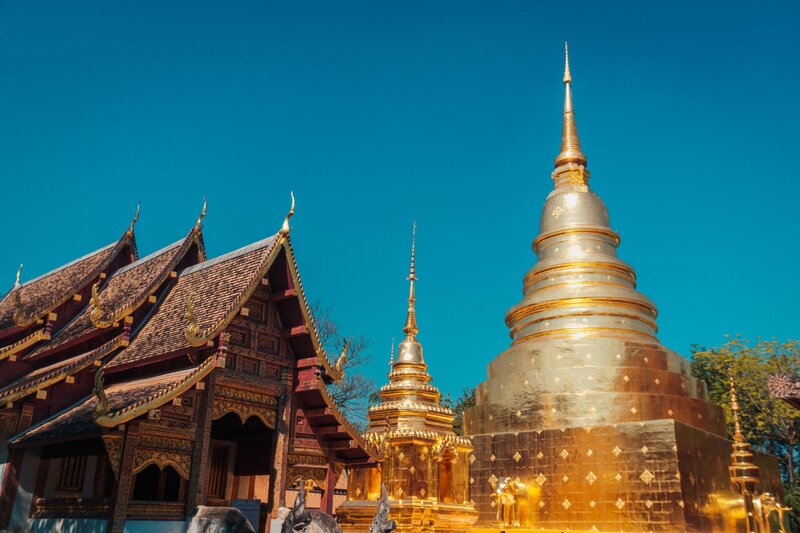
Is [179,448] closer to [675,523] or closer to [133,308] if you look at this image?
[133,308]

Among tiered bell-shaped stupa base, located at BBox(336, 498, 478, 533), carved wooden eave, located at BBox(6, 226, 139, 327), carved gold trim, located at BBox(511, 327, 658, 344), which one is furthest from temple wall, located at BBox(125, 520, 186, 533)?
carved gold trim, located at BBox(511, 327, 658, 344)

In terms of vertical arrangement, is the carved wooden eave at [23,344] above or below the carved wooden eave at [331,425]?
above

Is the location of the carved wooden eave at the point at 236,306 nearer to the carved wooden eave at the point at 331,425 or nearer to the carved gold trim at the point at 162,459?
the carved gold trim at the point at 162,459

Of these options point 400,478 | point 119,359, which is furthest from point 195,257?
point 400,478

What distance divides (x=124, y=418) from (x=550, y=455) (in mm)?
13427

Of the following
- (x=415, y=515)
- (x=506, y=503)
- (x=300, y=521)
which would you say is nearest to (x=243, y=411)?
(x=300, y=521)

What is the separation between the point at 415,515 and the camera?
1714cm

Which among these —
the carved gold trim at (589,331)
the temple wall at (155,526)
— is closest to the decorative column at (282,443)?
the temple wall at (155,526)

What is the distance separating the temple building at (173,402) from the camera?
9.48m

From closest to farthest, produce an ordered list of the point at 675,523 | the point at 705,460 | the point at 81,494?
the point at 81,494 → the point at 675,523 → the point at 705,460

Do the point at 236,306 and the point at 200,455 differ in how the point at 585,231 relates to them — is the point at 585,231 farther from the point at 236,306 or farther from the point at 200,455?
the point at 200,455

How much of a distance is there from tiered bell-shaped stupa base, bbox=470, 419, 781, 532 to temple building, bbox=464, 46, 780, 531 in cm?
3

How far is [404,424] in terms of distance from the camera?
19.2m

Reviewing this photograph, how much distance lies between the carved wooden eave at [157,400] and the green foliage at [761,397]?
25555 mm
